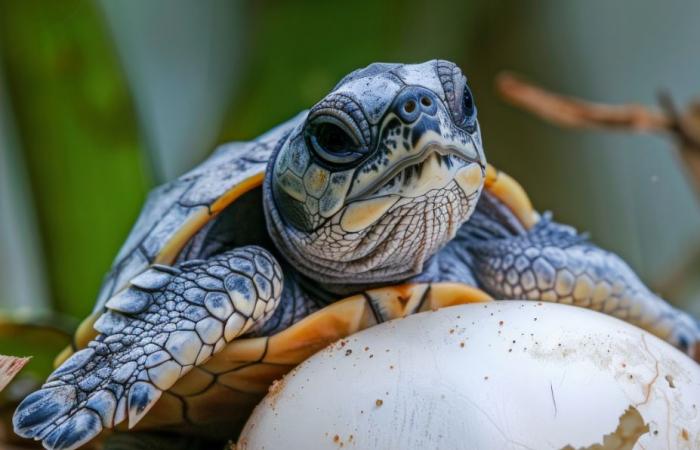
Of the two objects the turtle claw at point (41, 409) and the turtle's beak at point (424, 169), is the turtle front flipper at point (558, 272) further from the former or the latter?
the turtle claw at point (41, 409)

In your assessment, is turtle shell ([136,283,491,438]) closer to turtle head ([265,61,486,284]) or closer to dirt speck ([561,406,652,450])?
turtle head ([265,61,486,284])

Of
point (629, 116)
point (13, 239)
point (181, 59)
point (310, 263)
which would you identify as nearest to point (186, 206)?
point (310, 263)

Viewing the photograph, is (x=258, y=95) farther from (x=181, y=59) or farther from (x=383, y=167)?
(x=383, y=167)

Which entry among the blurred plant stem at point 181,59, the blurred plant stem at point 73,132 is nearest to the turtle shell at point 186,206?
the blurred plant stem at point 73,132

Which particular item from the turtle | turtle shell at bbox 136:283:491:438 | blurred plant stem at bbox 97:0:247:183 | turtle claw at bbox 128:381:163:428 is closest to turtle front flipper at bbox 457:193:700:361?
the turtle

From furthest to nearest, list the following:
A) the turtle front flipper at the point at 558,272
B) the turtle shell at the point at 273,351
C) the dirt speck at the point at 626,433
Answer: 1. the turtle front flipper at the point at 558,272
2. the turtle shell at the point at 273,351
3. the dirt speck at the point at 626,433

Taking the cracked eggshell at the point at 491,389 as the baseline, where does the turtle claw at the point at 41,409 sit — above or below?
below

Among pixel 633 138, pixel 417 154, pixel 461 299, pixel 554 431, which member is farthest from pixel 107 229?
pixel 633 138
